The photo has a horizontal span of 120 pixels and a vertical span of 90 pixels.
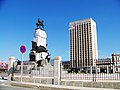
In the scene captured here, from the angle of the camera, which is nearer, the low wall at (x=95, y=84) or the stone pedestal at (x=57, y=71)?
the low wall at (x=95, y=84)

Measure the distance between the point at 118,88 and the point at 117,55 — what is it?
7091cm

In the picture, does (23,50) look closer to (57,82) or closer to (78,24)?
(57,82)

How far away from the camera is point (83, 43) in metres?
79.3

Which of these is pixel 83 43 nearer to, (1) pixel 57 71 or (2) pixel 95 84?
(1) pixel 57 71

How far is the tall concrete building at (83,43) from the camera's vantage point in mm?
72188

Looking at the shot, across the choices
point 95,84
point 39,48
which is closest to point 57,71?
point 95,84

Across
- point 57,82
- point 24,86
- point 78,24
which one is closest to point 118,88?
point 57,82

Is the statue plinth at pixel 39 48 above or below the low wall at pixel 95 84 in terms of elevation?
above

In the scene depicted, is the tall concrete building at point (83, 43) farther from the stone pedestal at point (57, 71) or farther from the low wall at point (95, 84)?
the low wall at point (95, 84)

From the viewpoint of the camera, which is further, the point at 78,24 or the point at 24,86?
the point at 78,24

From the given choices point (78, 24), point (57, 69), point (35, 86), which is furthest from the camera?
point (78, 24)

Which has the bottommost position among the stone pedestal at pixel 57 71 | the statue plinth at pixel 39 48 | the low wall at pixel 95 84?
the low wall at pixel 95 84

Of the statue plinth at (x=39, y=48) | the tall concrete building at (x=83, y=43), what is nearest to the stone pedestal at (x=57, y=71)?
the statue plinth at (x=39, y=48)

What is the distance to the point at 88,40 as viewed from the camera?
75250 millimetres
